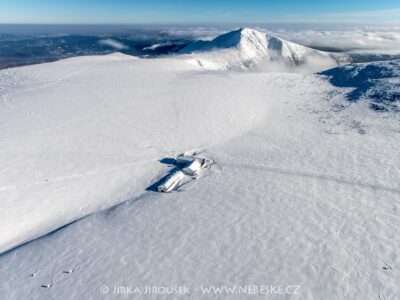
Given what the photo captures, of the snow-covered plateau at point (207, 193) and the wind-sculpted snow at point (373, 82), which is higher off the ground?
the wind-sculpted snow at point (373, 82)

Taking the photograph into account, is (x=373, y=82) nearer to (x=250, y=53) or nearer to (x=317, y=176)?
(x=317, y=176)

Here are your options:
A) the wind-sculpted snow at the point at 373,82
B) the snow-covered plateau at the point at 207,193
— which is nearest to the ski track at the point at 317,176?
the snow-covered plateau at the point at 207,193

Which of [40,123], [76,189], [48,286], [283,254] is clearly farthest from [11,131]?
[283,254]

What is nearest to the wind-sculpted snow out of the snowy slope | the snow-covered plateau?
the snow-covered plateau

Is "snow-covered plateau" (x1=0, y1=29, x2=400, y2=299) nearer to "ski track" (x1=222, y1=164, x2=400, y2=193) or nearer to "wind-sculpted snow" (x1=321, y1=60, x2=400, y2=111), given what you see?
"ski track" (x1=222, y1=164, x2=400, y2=193)

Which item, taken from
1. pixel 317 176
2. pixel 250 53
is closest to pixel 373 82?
→ pixel 317 176

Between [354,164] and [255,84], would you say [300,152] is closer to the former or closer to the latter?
[354,164]

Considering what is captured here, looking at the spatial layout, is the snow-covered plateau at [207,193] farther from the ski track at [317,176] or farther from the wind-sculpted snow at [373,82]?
the wind-sculpted snow at [373,82]
